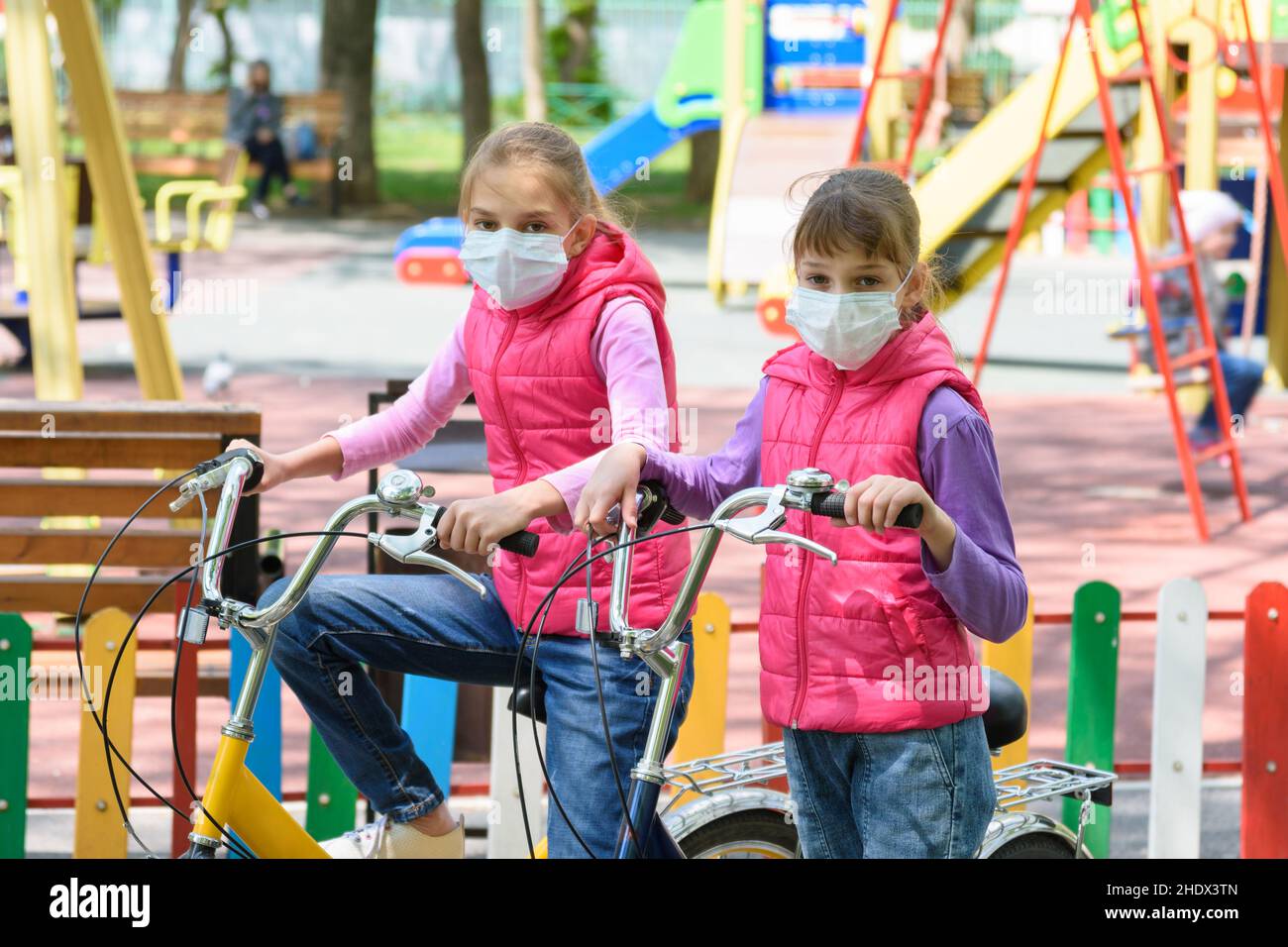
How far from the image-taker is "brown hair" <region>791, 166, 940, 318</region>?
2.58 m

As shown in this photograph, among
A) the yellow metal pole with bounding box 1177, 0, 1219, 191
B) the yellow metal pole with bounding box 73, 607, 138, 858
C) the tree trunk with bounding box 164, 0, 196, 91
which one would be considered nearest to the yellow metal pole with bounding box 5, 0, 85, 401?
the yellow metal pole with bounding box 73, 607, 138, 858

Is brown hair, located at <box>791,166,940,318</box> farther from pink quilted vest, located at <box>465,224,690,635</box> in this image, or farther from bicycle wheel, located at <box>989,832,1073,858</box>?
bicycle wheel, located at <box>989,832,1073,858</box>

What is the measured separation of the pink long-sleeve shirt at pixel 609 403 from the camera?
2.67 metres

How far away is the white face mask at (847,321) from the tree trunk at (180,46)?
3144 cm

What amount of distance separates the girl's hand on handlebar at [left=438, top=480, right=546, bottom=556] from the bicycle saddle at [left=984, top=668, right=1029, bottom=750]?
0.93m

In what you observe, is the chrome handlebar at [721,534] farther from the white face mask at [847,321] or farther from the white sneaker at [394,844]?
the white sneaker at [394,844]

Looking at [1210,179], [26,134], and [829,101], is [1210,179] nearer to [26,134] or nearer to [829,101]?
[829,101]

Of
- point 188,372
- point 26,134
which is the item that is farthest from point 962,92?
point 26,134

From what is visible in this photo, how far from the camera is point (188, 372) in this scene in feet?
36.5

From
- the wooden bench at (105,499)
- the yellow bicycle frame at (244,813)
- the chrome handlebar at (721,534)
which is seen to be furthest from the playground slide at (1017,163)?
the chrome handlebar at (721,534)

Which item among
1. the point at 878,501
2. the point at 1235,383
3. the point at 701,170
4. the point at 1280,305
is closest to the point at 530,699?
the point at 878,501

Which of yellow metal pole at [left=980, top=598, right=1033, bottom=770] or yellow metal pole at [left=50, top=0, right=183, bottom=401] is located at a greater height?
yellow metal pole at [left=50, top=0, right=183, bottom=401]

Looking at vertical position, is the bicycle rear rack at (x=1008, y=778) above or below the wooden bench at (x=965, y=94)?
below
